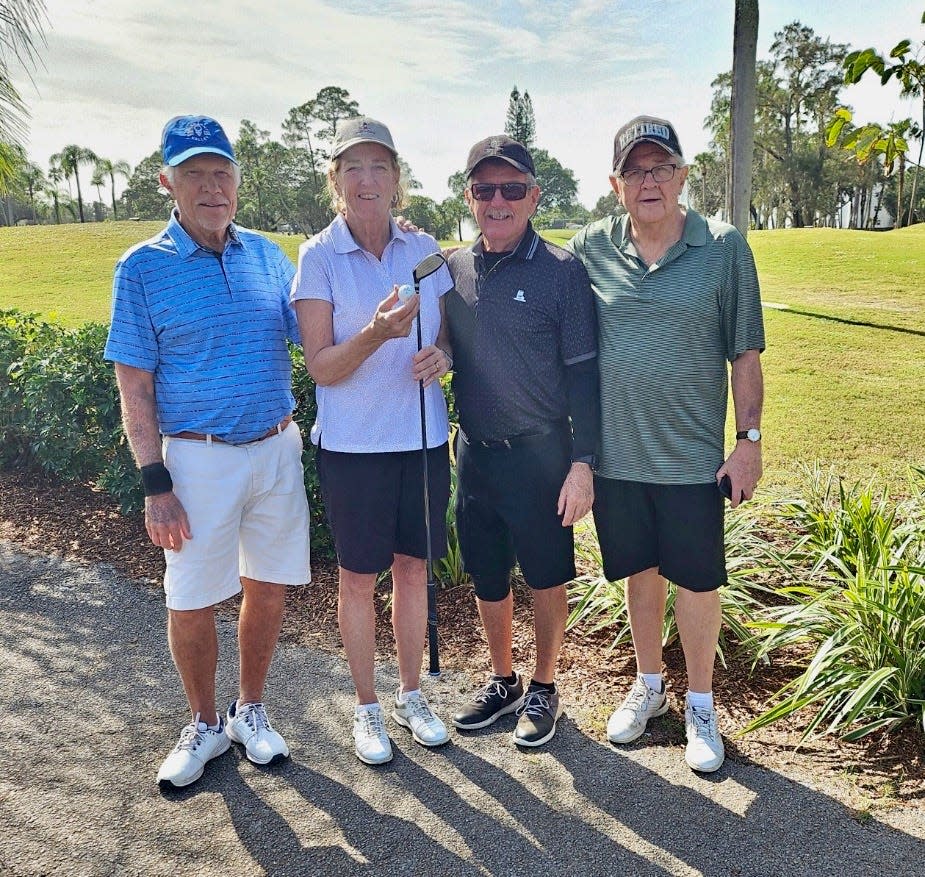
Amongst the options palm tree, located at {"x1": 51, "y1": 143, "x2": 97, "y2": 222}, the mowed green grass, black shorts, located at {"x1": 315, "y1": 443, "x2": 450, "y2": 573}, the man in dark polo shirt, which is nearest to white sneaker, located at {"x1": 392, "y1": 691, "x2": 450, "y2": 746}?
the man in dark polo shirt

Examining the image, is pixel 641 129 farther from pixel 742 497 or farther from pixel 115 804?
pixel 115 804

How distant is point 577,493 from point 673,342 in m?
0.68

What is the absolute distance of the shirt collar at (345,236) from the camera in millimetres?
3107

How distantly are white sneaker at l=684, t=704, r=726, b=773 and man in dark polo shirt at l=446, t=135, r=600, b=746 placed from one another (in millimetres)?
563

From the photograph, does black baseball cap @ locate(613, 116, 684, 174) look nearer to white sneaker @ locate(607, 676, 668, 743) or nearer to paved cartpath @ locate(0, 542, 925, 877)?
white sneaker @ locate(607, 676, 668, 743)

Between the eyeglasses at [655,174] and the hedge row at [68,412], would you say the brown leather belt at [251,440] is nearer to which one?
the eyeglasses at [655,174]

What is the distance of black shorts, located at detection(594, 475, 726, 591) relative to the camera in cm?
321

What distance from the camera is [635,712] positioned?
351 cm

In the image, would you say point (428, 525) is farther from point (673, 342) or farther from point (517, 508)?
point (673, 342)

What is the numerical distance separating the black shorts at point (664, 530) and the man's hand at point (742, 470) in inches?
4.0

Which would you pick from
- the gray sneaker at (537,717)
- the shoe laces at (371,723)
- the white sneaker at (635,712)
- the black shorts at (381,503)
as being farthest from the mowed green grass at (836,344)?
the shoe laces at (371,723)

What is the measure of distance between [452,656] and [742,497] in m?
1.82

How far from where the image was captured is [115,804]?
10.1 ft

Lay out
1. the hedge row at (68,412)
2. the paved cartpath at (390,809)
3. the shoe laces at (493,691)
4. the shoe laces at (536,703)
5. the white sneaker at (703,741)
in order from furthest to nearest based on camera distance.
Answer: the hedge row at (68,412)
the shoe laces at (493,691)
the shoe laces at (536,703)
the white sneaker at (703,741)
the paved cartpath at (390,809)
